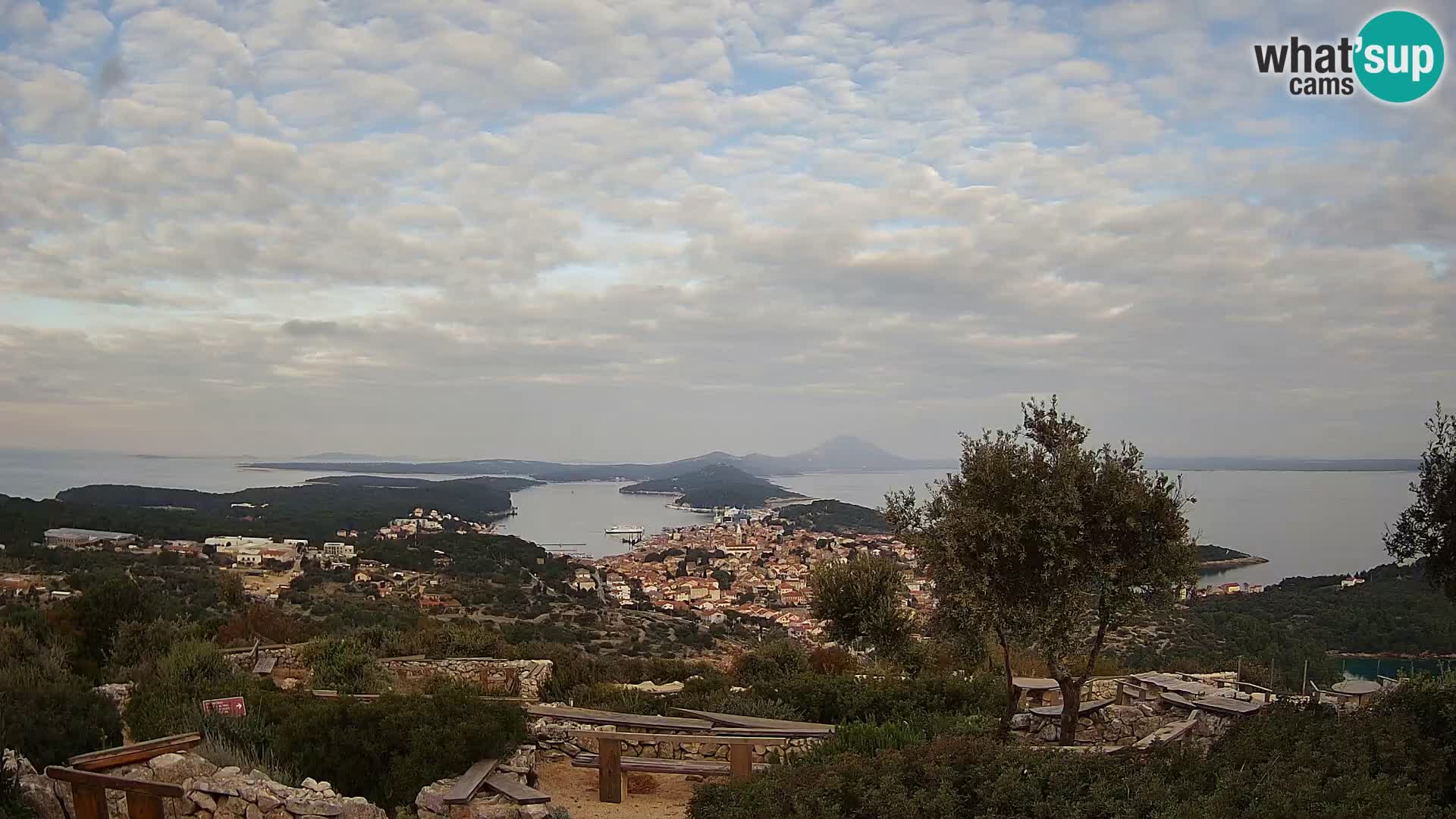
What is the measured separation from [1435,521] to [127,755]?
32.0 feet

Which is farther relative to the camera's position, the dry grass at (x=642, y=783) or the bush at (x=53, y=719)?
the dry grass at (x=642, y=783)

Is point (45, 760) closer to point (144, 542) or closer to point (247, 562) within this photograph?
point (247, 562)

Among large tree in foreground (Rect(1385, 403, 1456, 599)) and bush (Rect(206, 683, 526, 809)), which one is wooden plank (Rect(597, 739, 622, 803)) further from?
large tree in foreground (Rect(1385, 403, 1456, 599))

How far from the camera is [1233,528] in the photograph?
41656mm

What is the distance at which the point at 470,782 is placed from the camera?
631 cm

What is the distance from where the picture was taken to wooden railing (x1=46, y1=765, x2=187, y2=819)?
5.32m

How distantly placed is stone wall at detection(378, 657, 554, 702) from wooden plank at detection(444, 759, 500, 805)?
4.74 meters

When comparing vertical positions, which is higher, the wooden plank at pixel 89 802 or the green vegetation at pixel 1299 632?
the wooden plank at pixel 89 802

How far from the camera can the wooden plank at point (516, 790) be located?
610 centimetres

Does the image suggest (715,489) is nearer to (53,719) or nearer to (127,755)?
(53,719)

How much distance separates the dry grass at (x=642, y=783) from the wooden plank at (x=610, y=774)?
0.38 meters

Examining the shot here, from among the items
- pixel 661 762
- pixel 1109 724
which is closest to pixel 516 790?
pixel 661 762

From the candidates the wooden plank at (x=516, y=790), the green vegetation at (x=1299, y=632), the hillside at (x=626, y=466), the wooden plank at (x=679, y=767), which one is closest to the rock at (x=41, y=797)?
the wooden plank at (x=516, y=790)

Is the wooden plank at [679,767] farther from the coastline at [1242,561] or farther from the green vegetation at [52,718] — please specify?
the coastline at [1242,561]
